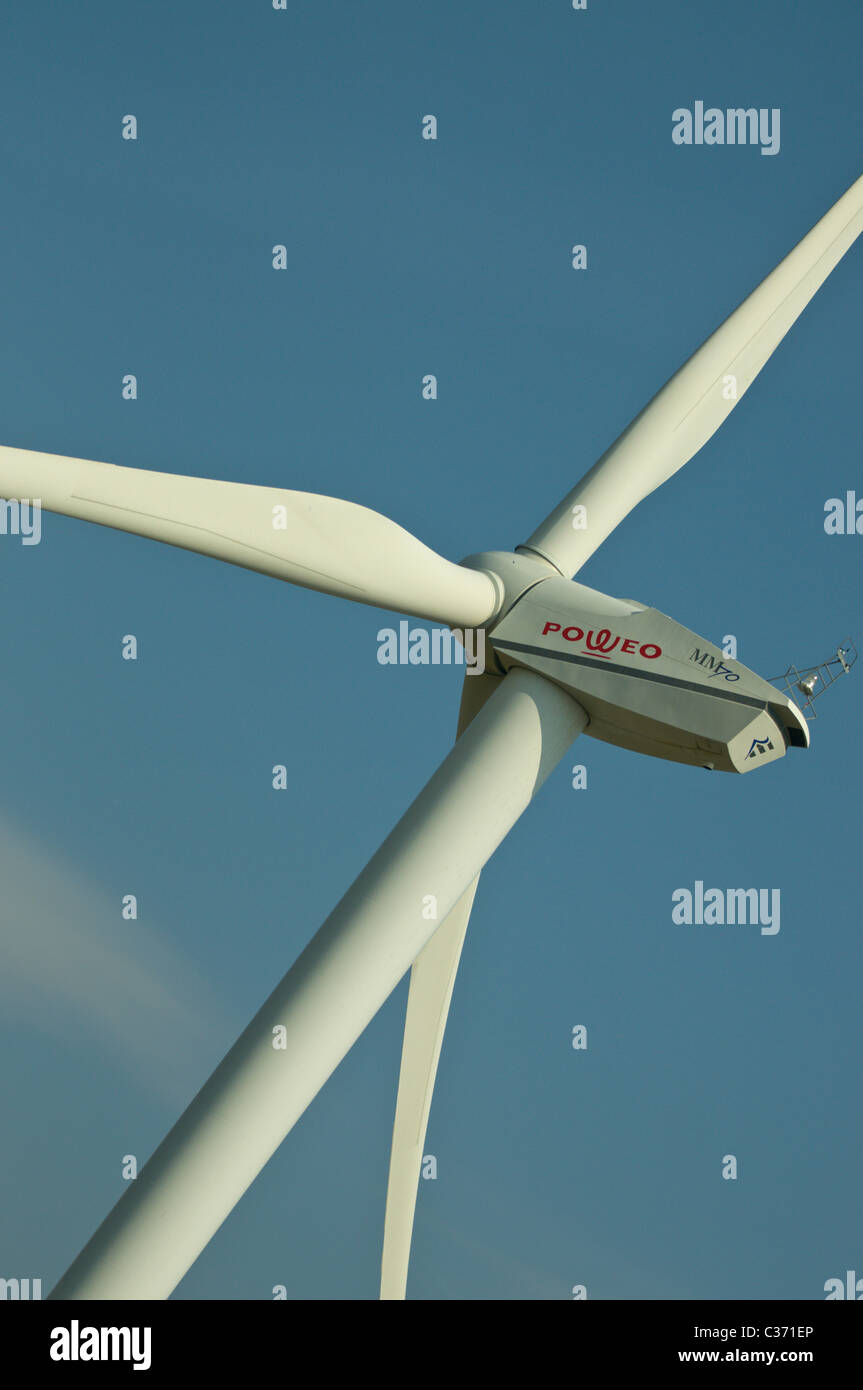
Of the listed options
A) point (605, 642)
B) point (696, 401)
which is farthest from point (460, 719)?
point (696, 401)

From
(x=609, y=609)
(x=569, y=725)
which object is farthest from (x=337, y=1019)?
(x=609, y=609)

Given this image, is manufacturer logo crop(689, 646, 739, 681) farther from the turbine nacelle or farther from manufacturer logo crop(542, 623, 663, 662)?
manufacturer logo crop(542, 623, 663, 662)

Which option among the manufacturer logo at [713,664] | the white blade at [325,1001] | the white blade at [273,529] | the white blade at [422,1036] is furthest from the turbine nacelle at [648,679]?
the white blade at [422,1036]

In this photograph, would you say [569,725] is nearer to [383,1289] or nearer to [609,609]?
[609,609]

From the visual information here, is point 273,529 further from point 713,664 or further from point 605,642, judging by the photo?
point 713,664

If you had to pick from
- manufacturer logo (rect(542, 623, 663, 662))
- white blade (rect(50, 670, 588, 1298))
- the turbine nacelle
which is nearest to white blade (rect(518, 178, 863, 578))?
the turbine nacelle

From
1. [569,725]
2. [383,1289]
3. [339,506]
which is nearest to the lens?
[339,506]

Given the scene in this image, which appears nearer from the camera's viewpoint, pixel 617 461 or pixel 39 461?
pixel 39 461
